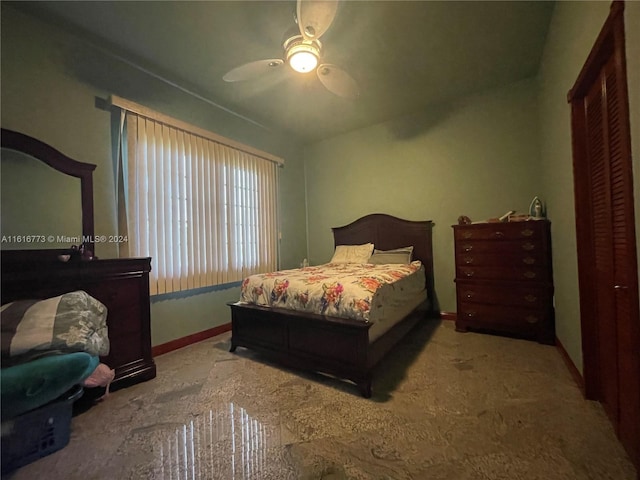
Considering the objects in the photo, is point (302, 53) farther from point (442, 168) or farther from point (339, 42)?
point (442, 168)

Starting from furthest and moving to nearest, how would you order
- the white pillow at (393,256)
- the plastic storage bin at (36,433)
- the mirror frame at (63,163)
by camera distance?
the white pillow at (393,256) < the mirror frame at (63,163) < the plastic storage bin at (36,433)

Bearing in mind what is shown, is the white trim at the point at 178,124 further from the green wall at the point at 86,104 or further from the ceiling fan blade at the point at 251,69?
the ceiling fan blade at the point at 251,69

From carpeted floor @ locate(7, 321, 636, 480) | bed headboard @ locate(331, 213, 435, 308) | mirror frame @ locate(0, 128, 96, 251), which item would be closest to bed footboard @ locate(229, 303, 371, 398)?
carpeted floor @ locate(7, 321, 636, 480)

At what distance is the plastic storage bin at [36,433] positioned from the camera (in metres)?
1.25

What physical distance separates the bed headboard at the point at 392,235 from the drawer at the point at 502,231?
1.97 feet

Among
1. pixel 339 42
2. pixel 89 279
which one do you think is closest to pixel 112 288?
pixel 89 279

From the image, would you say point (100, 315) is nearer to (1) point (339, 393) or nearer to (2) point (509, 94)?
(1) point (339, 393)

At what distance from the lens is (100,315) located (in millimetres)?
1718

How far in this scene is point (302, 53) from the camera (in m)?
1.97

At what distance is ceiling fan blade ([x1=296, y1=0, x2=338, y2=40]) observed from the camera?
161 centimetres

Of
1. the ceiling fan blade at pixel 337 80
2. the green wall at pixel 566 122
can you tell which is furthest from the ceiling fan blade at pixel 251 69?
the green wall at pixel 566 122

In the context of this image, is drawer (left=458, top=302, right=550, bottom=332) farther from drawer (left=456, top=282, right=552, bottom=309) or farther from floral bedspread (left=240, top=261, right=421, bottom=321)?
floral bedspread (left=240, top=261, right=421, bottom=321)

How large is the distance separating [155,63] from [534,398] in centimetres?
394

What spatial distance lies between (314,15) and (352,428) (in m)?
2.43
